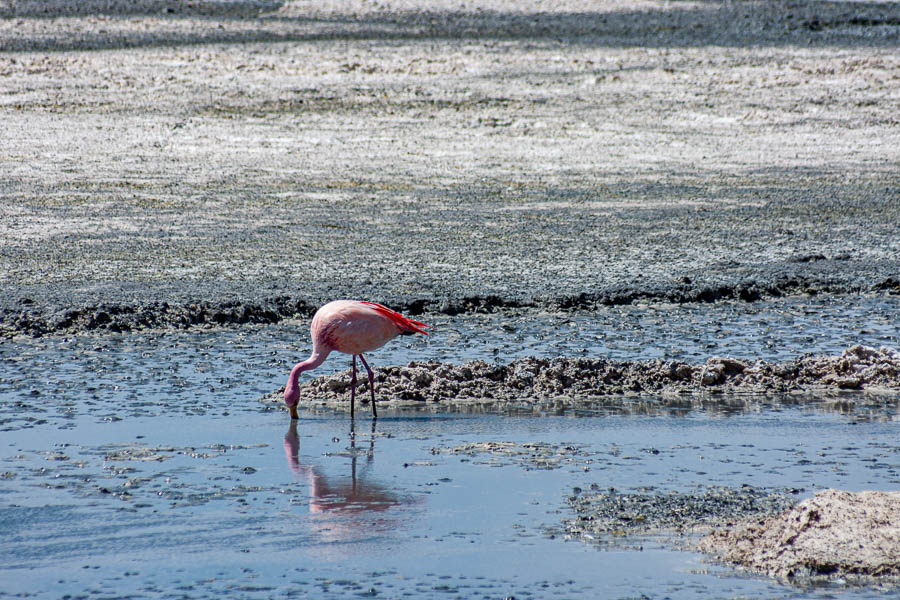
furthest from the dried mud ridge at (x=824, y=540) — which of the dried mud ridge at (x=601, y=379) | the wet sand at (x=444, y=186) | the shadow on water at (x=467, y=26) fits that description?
the shadow on water at (x=467, y=26)

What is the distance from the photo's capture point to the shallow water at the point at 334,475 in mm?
4312

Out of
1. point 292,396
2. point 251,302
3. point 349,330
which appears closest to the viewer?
point 292,396

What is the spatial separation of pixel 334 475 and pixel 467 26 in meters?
14.7

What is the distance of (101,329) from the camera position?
325 inches

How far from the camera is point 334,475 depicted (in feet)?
18.1

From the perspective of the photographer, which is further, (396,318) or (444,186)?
(444,186)

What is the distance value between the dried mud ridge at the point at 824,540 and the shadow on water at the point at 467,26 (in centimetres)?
1486

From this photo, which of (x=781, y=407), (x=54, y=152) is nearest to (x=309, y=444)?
(x=781, y=407)

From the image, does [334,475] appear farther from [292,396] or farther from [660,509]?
[660,509]

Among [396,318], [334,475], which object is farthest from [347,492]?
[396,318]

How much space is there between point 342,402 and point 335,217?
5161mm

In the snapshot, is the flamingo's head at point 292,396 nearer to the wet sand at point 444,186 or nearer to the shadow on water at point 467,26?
the wet sand at point 444,186

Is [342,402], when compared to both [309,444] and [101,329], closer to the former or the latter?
[309,444]

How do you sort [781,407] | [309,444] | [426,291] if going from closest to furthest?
[309,444], [781,407], [426,291]
